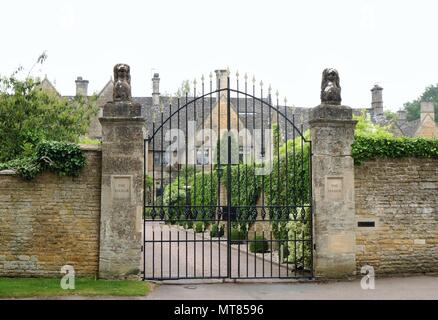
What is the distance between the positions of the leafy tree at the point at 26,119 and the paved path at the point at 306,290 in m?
5.04

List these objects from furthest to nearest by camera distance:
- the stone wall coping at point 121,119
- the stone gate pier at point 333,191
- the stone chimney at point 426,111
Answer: the stone chimney at point 426,111 → the stone gate pier at point 333,191 → the stone wall coping at point 121,119

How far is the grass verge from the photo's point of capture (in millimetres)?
9086

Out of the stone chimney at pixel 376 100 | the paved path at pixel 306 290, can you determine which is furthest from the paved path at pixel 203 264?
the stone chimney at pixel 376 100

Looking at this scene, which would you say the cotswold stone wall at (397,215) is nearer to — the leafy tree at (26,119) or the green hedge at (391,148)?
the green hedge at (391,148)

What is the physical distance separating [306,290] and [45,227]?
17.6 ft

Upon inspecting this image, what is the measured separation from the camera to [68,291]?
366 inches

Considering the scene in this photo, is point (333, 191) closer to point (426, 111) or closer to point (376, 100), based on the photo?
point (426, 111)

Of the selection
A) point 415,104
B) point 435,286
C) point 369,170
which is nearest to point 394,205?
point 369,170

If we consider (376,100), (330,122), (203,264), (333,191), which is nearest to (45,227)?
(203,264)

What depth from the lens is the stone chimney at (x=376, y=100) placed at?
50.2 meters

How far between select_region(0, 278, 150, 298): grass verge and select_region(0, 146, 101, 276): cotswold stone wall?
1.11ft

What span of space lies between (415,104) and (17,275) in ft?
231

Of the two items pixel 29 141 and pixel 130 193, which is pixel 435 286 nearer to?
pixel 130 193

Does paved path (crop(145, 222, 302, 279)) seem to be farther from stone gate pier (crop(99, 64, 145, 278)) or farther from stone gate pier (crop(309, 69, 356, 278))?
stone gate pier (crop(309, 69, 356, 278))
